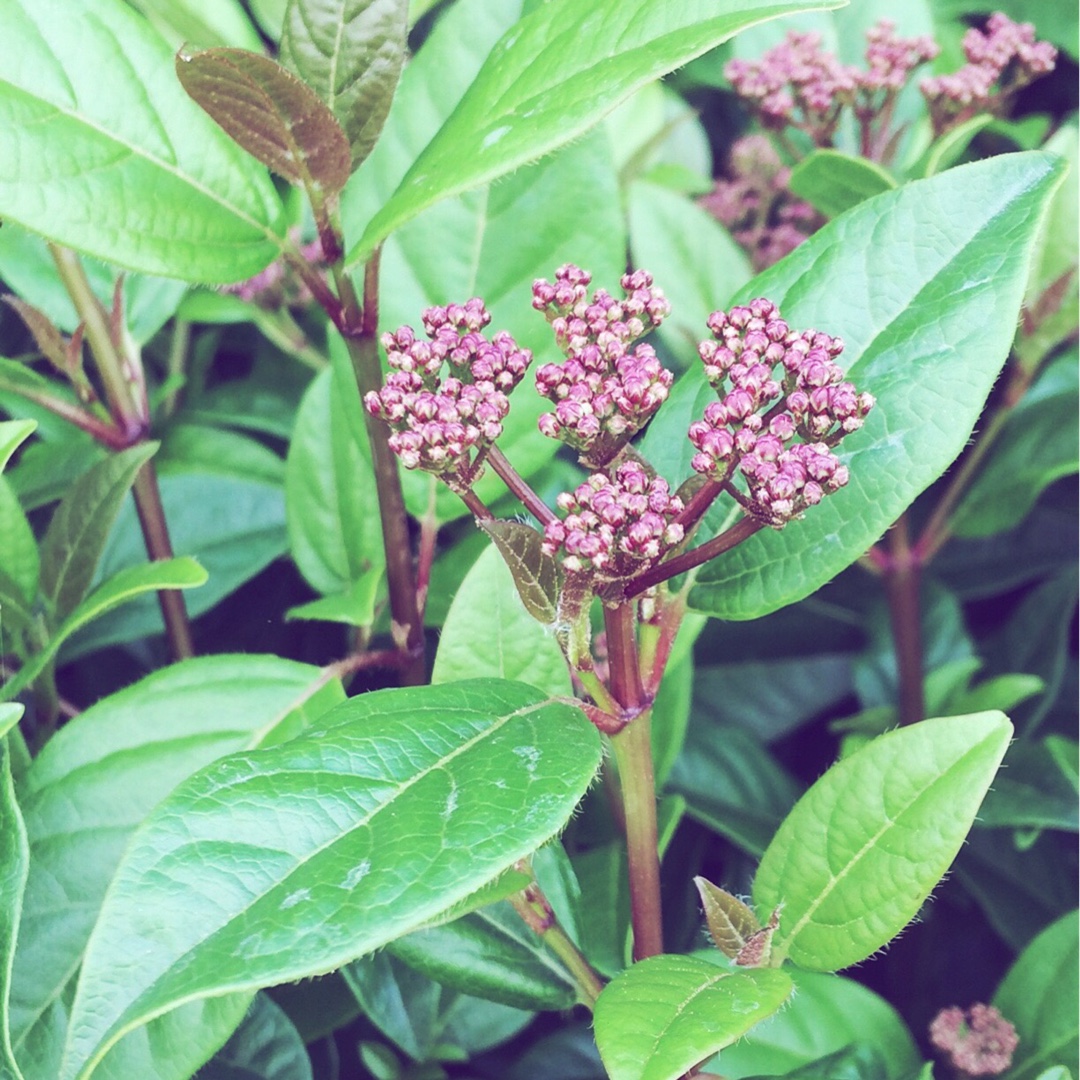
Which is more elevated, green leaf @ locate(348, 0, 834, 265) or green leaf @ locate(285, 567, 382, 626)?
green leaf @ locate(348, 0, 834, 265)

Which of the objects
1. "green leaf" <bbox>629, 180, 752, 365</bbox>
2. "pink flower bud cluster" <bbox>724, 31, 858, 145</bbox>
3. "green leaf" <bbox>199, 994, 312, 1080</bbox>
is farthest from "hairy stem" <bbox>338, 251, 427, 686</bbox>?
"pink flower bud cluster" <bbox>724, 31, 858, 145</bbox>

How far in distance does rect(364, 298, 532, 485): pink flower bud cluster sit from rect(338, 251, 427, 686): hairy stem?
3.1 inches

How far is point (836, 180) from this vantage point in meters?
1.29

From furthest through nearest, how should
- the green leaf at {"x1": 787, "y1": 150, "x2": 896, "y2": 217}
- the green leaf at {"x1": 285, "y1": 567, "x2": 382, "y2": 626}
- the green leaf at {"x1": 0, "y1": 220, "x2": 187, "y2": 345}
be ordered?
the green leaf at {"x1": 0, "y1": 220, "x2": 187, "y2": 345} → the green leaf at {"x1": 787, "y1": 150, "x2": 896, "y2": 217} → the green leaf at {"x1": 285, "y1": 567, "x2": 382, "y2": 626}

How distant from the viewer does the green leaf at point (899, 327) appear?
33.9 inches

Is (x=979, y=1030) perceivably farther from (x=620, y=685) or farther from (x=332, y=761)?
(x=332, y=761)

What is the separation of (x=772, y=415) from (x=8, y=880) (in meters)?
0.67

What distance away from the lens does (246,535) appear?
150cm

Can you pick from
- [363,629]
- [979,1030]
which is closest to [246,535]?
[363,629]

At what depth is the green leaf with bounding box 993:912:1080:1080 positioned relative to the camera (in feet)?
3.84

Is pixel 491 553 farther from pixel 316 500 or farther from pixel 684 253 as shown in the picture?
pixel 684 253

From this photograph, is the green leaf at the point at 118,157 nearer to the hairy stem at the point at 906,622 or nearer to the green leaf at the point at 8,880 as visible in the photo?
the green leaf at the point at 8,880

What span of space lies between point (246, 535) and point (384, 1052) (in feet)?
2.23

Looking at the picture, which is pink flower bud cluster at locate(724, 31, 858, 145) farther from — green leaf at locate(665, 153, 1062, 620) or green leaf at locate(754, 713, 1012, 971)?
green leaf at locate(754, 713, 1012, 971)
